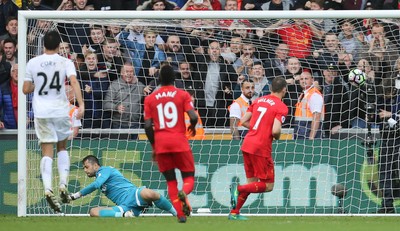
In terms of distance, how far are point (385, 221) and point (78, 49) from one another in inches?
225

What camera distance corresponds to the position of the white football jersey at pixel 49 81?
1479cm

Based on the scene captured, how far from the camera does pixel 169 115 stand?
14.6 m

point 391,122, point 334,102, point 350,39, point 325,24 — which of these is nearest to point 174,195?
point 334,102

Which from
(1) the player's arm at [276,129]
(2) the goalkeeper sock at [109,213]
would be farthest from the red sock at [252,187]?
(2) the goalkeeper sock at [109,213]

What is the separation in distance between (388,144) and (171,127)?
5027mm

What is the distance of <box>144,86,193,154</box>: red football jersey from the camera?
575 inches

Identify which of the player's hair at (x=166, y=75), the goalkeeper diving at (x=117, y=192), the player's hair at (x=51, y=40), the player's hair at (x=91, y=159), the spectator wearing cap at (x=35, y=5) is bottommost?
the goalkeeper diving at (x=117, y=192)

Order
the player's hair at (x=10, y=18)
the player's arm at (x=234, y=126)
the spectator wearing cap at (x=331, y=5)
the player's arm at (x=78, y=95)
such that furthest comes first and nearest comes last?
the spectator wearing cap at (x=331, y=5)
the player's hair at (x=10, y=18)
the player's arm at (x=234, y=126)
the player's arm at (x=78, y=95)

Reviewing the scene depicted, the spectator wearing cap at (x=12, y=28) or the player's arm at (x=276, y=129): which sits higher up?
the spectator wearing cap at (x=12, y=28)

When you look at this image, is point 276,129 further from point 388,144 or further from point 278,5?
point 278,5

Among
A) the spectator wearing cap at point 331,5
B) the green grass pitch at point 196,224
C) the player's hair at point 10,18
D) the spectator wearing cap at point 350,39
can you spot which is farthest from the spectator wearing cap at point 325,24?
the player's hair at point 10,18

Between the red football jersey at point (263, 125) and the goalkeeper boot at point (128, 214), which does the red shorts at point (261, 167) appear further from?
the goalkeeper boot at point (128, 214)

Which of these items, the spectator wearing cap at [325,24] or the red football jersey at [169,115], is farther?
the spectator wearing cap at [325,24]

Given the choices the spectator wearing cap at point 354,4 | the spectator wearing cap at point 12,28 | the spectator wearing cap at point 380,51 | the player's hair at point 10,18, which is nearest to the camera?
the spectator wearing cap at point 380,51
